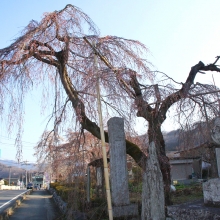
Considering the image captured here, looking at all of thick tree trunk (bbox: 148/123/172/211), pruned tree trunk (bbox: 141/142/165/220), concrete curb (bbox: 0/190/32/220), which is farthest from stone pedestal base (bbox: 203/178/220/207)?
concrete curb (bbox: 0/190/32/220)

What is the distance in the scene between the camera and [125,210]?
5910mm

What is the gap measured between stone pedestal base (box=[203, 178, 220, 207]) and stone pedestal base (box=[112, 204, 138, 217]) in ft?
8.53

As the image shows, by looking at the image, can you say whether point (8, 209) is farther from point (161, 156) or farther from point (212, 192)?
point (212, 192)

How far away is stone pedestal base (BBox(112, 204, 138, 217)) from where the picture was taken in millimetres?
5840

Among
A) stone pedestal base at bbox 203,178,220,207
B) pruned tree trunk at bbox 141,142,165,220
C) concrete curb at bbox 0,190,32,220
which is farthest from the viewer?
concrete curb at bbox 0,190,32,220

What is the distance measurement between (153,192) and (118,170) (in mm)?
1855

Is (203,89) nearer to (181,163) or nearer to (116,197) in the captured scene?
(116,197)

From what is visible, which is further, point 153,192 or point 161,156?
point 161,156

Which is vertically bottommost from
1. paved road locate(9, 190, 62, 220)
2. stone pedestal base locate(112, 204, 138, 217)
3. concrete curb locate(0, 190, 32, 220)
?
paved road locate(9, 190, 62, 220)

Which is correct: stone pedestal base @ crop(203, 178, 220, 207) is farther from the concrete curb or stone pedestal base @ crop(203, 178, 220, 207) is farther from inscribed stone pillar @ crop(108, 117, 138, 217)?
the concrete curb

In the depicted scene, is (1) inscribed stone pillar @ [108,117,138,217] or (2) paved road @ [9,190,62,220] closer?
(1) inscribed stone pillar @ [108,117,138,217]

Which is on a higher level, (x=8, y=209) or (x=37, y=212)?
(x=8, y=209)

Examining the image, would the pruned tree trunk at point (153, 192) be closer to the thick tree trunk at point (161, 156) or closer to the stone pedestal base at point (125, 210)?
the stone pedestal base at point (125, 210)

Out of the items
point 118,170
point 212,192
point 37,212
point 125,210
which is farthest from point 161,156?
point 37,212
